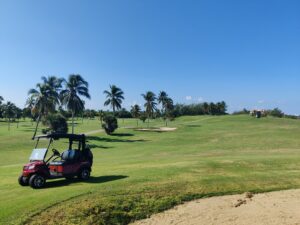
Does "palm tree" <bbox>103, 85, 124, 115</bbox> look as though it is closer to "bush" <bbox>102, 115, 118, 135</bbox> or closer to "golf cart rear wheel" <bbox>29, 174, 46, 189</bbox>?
"bush" <bbox>102, 115, 118, 135</bbox>

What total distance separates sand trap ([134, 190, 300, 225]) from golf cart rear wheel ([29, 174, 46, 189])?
19.3ft

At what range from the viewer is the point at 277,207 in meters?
14.3

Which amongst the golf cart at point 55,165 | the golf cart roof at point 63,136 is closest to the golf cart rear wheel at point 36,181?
the golf cart at point 55,165

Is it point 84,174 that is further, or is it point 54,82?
point 54,82

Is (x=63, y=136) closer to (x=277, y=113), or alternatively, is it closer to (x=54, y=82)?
(x=54, y=82)

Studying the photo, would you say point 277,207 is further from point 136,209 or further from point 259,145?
point 259,145

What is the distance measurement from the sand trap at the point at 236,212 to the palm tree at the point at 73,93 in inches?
2543

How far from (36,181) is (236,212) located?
8.75 metres

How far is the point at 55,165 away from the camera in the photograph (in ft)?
56.5

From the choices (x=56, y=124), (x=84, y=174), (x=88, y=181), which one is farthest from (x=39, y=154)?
(x=56, y=124)

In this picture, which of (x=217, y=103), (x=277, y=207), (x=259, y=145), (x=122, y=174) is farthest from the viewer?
(x=217, y=103)

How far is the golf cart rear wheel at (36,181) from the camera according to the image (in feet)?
53.4

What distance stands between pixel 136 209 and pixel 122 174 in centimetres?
590

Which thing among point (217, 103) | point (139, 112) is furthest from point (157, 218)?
point (217, 103)
